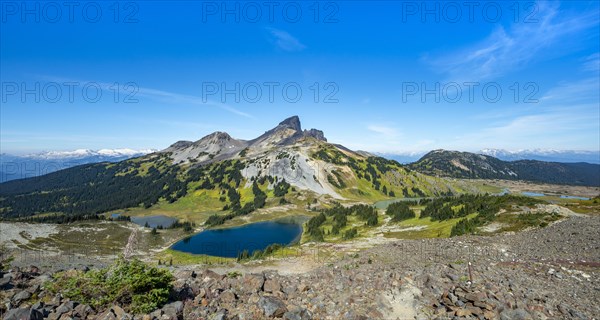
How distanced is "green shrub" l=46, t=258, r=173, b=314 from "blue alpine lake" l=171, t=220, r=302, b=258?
6832 cm

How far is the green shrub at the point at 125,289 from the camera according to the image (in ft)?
46.9

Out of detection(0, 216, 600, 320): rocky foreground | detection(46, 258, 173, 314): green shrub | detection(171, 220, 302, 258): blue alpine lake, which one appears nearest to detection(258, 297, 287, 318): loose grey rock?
detection(0, 216, 600, 320): rocky foreground

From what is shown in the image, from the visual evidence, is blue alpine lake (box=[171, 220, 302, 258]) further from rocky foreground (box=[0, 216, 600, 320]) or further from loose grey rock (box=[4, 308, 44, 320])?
loose grey rock (box=[4, 308, 44, 320])

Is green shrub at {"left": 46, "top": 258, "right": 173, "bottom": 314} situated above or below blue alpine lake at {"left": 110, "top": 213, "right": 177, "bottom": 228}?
above

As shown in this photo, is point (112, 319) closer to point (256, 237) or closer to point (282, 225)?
point (256, 237)

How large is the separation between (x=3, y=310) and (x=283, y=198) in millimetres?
160317

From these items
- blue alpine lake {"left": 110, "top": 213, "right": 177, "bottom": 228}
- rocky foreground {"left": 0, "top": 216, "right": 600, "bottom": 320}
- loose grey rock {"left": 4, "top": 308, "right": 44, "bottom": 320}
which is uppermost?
loose grey rock {"left": 4, "top": 308, "right": 44, "bottom": 320}

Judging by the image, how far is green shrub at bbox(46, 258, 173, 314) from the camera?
562 inches

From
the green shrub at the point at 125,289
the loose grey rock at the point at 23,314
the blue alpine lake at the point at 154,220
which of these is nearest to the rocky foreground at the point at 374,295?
the loose grey rock at the point at 23,314

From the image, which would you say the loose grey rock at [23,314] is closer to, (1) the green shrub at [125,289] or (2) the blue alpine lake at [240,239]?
(1) the green shrub at [125,289]

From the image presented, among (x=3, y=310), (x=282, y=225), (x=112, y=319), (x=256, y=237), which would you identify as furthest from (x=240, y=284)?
(x=282, y=225)

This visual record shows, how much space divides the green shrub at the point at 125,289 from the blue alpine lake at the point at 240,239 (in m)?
68.3

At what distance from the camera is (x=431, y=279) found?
19.8 metres

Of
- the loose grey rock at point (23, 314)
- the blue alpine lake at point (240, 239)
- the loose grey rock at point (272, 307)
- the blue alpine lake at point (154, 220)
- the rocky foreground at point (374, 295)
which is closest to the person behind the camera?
the loose grey rock at point (23, 314)
